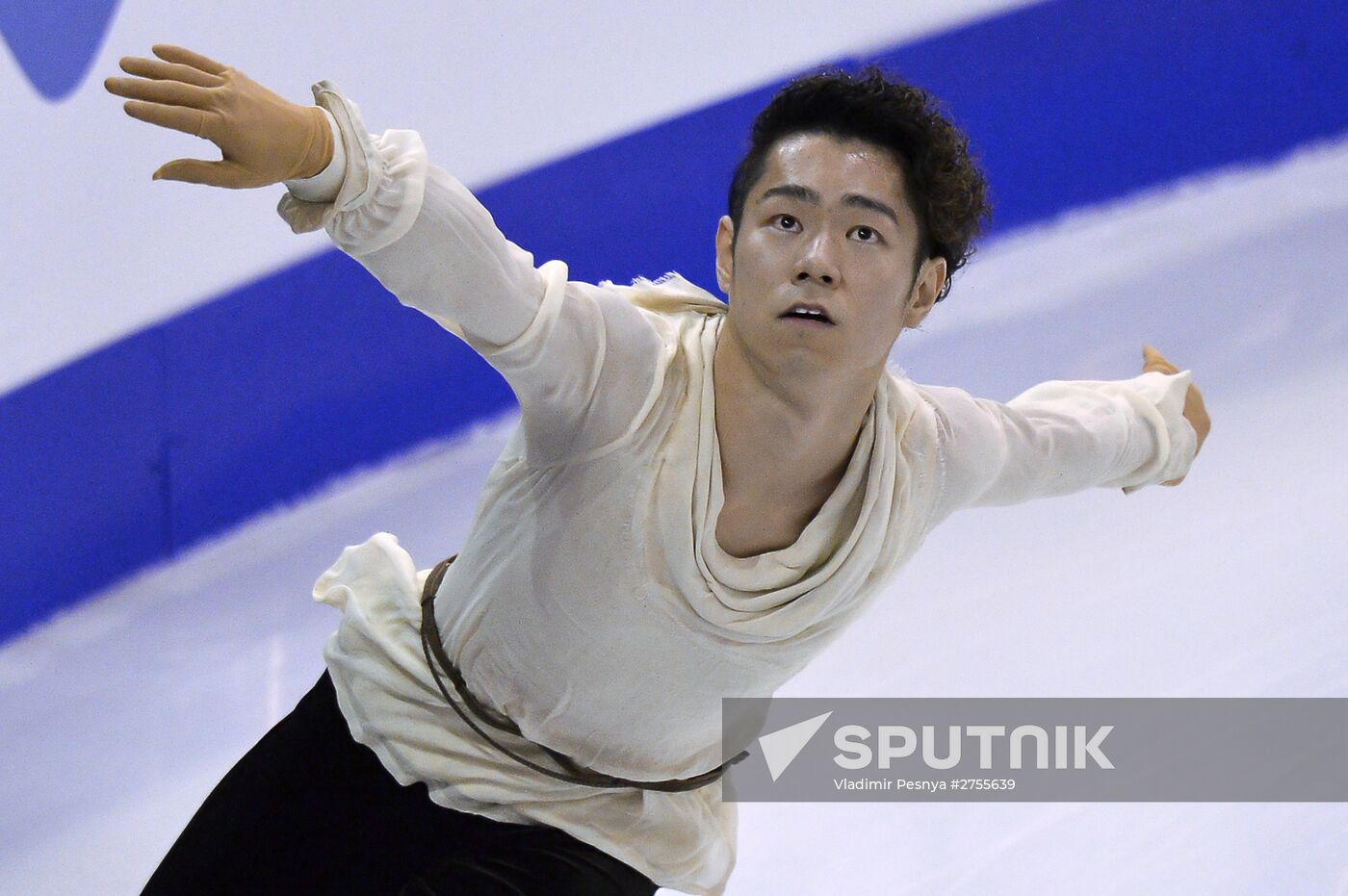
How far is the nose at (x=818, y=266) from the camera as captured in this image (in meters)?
1.38

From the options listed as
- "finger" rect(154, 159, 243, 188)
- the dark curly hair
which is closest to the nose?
the dark curly hair

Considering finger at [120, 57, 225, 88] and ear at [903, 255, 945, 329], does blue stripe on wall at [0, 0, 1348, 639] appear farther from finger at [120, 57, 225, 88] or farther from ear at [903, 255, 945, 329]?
finger at [120, 57, 225, 88]

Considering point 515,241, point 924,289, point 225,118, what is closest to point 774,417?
point 924,289

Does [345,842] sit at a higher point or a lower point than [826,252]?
lower

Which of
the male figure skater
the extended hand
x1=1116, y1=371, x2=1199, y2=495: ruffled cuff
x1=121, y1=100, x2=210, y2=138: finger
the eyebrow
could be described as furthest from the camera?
the extended hand

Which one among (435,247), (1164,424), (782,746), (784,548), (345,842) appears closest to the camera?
(435,247)

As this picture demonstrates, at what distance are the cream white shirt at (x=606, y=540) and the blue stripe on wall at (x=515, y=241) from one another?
110 cm

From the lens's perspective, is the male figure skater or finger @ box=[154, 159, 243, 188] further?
the male figure skater

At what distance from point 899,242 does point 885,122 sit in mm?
112

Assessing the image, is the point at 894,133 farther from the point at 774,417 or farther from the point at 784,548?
the point at 784,548

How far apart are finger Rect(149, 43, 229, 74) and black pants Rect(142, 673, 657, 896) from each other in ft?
2.68

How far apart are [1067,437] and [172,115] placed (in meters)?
1.05

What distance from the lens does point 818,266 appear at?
4.53ft

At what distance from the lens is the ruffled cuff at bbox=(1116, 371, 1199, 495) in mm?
1853
